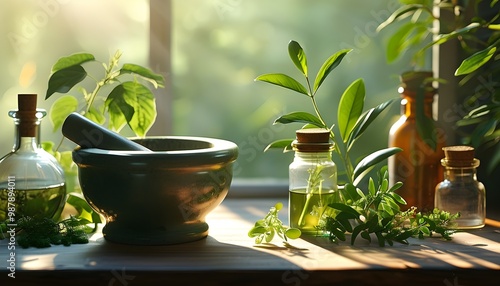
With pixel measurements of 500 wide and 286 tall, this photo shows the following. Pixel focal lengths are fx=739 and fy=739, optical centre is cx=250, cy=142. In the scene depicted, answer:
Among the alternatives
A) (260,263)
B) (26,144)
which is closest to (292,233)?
(260,263)

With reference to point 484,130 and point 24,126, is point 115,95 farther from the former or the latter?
point 484,130

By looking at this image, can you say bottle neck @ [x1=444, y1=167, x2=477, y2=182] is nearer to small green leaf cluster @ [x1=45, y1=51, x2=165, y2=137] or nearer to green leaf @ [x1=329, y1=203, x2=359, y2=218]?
green leaf @ [x1=329, y1=203, x2=359, y2=218]

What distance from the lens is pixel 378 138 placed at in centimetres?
189

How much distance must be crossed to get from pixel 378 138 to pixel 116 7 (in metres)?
0.73

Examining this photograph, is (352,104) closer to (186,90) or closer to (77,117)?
(77,117)

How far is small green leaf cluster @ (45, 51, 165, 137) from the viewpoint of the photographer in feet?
4.12

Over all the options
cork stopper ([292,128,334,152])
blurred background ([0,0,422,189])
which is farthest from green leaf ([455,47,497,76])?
blurred background ([0,0,422,189])

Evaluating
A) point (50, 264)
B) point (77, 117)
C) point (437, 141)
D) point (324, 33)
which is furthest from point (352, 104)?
point (324, 33)

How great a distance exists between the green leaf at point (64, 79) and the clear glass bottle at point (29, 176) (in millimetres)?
49

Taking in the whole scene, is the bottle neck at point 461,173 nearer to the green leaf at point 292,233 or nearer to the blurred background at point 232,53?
the green leaf at point 292,233

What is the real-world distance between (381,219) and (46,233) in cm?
52

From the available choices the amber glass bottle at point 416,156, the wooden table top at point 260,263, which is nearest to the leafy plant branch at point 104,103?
the wooden table top at point 260,263

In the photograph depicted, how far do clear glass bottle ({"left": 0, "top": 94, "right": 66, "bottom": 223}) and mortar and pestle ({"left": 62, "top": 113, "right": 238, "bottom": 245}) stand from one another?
0.08m

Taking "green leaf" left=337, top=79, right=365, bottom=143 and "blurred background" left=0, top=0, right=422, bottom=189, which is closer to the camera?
"green leaf" left=337, top=79, right=365, bottom=143
